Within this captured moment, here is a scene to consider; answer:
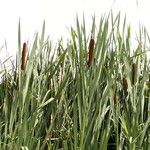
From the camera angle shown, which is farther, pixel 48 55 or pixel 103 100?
pixel 48 55

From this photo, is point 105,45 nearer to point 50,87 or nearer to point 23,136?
→ point 23,136

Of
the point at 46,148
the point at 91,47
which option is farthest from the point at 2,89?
the point at 91,47

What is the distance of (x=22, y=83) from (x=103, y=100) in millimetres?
299

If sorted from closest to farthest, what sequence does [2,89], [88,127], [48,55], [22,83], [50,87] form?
1. [22,83]
2. [88,127]
3. [50,87]
4. [2,89]
5. [48,55]

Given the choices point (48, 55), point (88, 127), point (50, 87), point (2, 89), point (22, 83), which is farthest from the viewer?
point (48, 55)

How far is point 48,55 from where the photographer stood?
6.74 feet

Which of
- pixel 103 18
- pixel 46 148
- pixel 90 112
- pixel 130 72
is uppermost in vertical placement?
pixel 103 18

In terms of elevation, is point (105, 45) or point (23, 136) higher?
point (105, 45)

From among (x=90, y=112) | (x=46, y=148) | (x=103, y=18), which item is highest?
(x=103, y=18)

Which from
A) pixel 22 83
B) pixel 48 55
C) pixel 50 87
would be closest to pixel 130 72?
pixel 22 83

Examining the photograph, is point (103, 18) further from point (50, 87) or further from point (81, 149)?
point (50, 87)

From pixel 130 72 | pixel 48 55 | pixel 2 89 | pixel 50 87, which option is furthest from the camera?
pixel 48 55

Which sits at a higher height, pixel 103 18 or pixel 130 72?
pixel 103 18

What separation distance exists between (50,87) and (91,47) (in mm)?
667
